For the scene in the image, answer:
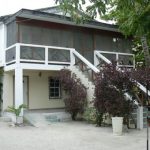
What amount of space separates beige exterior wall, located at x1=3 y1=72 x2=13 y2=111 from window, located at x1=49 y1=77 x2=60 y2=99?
257 cm

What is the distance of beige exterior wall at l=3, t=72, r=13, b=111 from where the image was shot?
66.1ft

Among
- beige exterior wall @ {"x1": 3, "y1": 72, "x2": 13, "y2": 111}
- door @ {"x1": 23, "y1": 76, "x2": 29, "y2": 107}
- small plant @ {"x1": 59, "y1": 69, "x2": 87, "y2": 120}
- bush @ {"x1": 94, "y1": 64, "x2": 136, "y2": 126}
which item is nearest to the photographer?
bush @ {"x1": 94, "y1": 64, "x2": 136, "y2": 126}

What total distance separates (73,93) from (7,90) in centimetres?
454

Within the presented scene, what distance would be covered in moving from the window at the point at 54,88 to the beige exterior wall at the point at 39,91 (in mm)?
272

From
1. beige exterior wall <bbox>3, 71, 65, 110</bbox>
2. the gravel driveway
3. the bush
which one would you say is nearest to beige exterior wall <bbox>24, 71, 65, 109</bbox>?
beige exterior wall <bbox>3, 71, 65, 110</bbox>

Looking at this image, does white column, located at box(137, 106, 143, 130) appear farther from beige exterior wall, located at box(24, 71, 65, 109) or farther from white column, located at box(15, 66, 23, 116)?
beige exterior wall, located at box(24, 71, 65, 109)

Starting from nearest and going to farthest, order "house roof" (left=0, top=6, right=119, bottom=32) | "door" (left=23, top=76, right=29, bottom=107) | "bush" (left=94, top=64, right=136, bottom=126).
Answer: "bush" (left=94, top=64, right=136, bottom=126)
"house roof" (left=0, top=6, right=119, bottom=32)
"door" (left=23, top=76, right=29, bottom=107)

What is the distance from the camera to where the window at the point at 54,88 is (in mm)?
21547

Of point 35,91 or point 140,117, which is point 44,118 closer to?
point 35,91

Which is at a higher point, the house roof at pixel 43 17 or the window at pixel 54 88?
the house roof at pixel 43 17

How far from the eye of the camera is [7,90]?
20266 mm

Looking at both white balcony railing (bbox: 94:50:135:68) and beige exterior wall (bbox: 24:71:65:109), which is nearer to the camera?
beige exterior wall (bbox: 24:71:65:109)

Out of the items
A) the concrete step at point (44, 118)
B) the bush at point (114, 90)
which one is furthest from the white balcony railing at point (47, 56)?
the bush at point (114, 90)

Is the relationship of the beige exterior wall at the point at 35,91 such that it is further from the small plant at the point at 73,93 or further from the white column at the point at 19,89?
the white column at the point at 19,89
